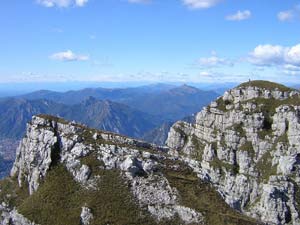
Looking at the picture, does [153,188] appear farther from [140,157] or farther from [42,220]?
[42,220]

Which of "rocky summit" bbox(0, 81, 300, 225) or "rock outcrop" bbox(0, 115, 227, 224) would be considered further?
"rock outcrop" bbox(0, 115, 227, 224)

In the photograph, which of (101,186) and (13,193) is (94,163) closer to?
(101,186)

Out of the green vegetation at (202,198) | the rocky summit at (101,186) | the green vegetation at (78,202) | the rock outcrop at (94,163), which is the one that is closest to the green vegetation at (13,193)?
the rocky summit at (101,186)

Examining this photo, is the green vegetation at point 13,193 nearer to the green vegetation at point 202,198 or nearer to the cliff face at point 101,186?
the cliff face at point 101,186

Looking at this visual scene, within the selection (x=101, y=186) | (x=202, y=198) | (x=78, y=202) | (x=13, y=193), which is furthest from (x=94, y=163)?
(x=13, y=193)

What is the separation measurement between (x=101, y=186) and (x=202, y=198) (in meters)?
20.3

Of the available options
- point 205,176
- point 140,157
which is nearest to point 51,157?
point 140,157

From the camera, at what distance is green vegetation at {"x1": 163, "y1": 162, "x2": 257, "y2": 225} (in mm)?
82525

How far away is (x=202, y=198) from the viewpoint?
8938 centimetres

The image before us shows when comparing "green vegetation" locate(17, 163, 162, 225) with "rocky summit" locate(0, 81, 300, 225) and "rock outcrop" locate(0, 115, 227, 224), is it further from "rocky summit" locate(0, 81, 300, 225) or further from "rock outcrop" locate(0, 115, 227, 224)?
"rock outcrop" locate(0, 115, 227, 224)

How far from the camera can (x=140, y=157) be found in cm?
9675

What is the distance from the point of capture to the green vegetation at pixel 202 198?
82525 mm

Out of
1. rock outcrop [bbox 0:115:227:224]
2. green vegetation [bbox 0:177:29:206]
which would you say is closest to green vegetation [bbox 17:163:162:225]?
rock outcrop [bbox 0:115:227:224]

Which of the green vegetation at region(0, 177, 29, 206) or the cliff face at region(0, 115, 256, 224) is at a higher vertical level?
the cliff face at region(0, 115, 256, 224)
